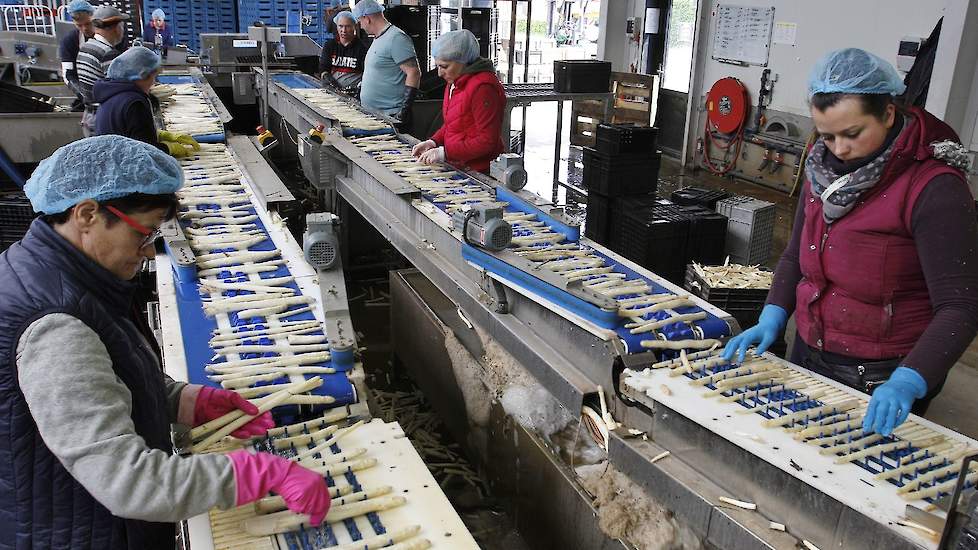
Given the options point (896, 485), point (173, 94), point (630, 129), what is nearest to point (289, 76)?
point (173, 94)

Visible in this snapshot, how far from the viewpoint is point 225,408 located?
1.99m

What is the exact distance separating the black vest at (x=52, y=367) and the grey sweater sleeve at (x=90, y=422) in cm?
3

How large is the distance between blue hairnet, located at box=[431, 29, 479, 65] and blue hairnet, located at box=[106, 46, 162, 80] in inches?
64.6

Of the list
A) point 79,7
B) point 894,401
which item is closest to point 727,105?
point 79,7

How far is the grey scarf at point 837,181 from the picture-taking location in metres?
2.06

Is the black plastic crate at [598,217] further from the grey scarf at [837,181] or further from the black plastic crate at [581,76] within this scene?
the grey scarf at [837,181]

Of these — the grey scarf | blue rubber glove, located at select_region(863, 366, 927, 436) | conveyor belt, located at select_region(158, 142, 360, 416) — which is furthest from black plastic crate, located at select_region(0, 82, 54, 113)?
blue rubber glove, located at select_region(863, 366, 927, 436)

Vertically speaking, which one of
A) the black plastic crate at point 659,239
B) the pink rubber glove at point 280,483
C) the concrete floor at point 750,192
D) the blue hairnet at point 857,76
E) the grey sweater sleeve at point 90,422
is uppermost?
the blue hairnet at point 857,76

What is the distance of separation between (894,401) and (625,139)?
4.20 metres

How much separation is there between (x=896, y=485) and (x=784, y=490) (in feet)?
0.87

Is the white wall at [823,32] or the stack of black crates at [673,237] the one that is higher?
the white wall at [823,32]

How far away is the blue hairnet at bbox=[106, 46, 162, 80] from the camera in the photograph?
4020 mm

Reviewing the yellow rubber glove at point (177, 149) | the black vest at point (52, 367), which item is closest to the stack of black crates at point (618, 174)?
the yellow rubber glove at point (177, 149)

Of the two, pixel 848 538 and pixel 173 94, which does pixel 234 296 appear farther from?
pixel 173 94
